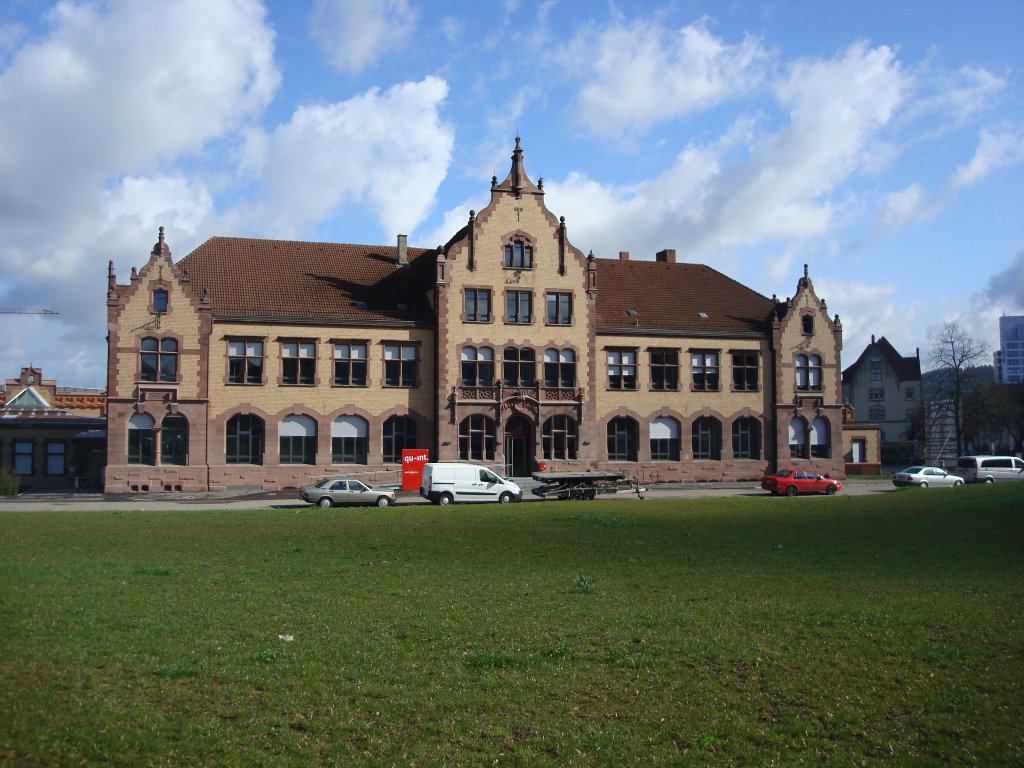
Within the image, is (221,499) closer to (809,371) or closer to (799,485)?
(799,485)

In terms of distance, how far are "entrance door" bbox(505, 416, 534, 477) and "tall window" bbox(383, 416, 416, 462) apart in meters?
5.74

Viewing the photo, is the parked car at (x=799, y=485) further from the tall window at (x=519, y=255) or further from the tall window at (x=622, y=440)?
the tall window at (x=519, y=255)

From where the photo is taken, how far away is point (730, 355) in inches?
2456

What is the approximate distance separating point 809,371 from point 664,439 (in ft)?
37.0

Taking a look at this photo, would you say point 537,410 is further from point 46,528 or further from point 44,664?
point 44,664

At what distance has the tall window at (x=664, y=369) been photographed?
200 feet

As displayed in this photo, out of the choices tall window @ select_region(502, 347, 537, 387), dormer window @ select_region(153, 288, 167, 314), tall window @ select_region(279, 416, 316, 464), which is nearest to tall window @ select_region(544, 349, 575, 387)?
tall window @ select_region(502, 347, 537, 387)

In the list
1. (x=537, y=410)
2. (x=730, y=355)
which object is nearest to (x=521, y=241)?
(x=537, y=410)

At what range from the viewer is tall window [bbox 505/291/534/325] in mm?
57594

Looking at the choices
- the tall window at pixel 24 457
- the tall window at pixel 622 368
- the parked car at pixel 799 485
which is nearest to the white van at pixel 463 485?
the parked car at pixel 799 485

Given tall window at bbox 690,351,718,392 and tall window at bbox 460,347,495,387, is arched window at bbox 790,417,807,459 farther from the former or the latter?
tall window at bbox 460,347,495,387

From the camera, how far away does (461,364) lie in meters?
56.7

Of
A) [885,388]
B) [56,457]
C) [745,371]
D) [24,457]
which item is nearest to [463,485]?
[745,371]

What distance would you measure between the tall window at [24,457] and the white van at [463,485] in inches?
1243
